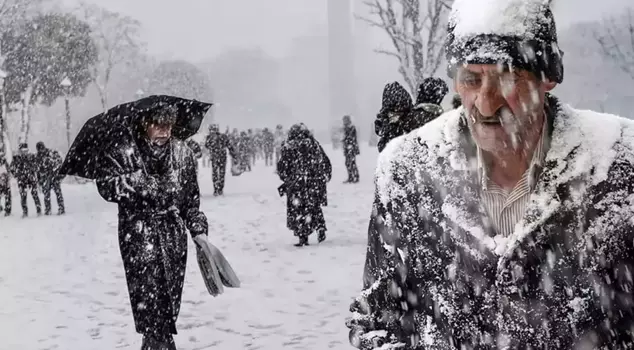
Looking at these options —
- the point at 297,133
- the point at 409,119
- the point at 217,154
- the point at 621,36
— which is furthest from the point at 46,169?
the point at 621,36

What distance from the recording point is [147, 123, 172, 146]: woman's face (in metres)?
4.95

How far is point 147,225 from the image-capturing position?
16.0ft

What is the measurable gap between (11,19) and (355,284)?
30.3 meters

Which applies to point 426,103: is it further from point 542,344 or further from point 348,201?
point 348,201

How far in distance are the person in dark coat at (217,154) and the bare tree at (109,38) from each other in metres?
24.8

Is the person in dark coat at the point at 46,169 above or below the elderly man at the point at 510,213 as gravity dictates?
below

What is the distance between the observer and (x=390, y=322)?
166cm

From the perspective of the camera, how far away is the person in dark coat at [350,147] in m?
19.8

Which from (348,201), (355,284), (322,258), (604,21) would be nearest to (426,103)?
(355,284)

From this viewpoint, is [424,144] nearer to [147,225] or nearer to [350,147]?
[147,225]

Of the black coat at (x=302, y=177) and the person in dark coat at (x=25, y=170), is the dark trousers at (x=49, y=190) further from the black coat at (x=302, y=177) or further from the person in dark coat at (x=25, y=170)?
the black coat at (x=302, y=177)

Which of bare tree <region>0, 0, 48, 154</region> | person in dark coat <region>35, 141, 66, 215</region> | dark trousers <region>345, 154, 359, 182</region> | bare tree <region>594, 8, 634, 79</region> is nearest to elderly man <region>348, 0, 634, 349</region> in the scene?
person in dark coat <region>35, 141, 66, 215</region>

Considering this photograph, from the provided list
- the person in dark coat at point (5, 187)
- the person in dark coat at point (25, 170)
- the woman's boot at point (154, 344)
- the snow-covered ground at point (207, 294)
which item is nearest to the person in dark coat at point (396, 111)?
the snow-covered ground at point (207, 294)

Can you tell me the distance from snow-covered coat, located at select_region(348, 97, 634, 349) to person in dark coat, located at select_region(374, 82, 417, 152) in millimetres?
4602
